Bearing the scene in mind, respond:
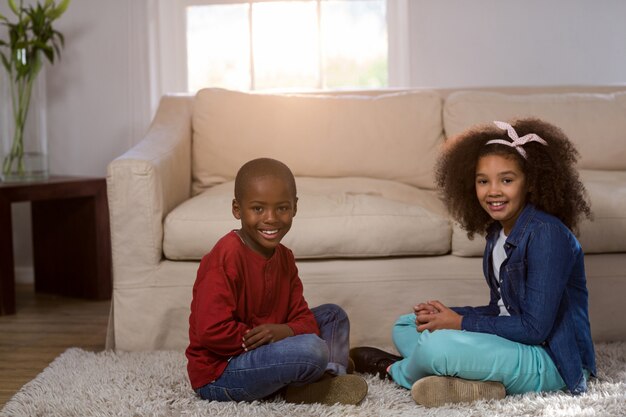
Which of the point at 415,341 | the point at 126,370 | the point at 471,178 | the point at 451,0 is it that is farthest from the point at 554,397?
the point at 451,0

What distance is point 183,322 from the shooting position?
2424mm

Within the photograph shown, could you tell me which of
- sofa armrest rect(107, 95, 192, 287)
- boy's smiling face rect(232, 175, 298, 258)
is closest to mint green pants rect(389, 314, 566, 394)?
boy's smiling face rect(232, 175, 298, 258)

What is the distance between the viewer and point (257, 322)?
188cm

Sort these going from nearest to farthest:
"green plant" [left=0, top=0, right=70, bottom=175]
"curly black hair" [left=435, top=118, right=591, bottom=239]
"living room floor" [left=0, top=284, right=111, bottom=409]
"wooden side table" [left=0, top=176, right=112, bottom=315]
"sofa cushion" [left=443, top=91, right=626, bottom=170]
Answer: "curly black hair" [left=435, top=118, right=591, bottom=239]
"living room floor" [left=0, top=284, right=111, bottom=409]
"sofa cushion" [left=443, top=91, right=626, bottom=170]
"wooden side table" [left=0, top=176, right=112, bottom=315]
"green plant" [left=0, top=0, right=70, bottom=175]

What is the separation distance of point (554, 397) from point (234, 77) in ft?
8.26

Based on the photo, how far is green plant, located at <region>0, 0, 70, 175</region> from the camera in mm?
3369

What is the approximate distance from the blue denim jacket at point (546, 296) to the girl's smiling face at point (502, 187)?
0.11ft

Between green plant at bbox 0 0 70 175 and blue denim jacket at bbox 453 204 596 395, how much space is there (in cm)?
224

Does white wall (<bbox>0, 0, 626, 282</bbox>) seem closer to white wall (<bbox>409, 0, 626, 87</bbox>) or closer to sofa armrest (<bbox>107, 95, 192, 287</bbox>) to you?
white wall (<bbox>409, 0, 626, 87</bbox>)

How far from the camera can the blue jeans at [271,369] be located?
1.77 m

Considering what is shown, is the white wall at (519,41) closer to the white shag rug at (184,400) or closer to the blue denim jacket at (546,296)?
the white shag rug at (184,400)

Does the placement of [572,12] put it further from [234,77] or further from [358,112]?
[234,77]

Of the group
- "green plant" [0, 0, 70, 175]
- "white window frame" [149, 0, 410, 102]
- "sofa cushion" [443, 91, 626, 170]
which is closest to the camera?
"sofa cushion" [443, 91, 626, 170]

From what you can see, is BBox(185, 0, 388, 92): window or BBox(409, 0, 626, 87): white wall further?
BBox(185, 0, 388, 92): window
